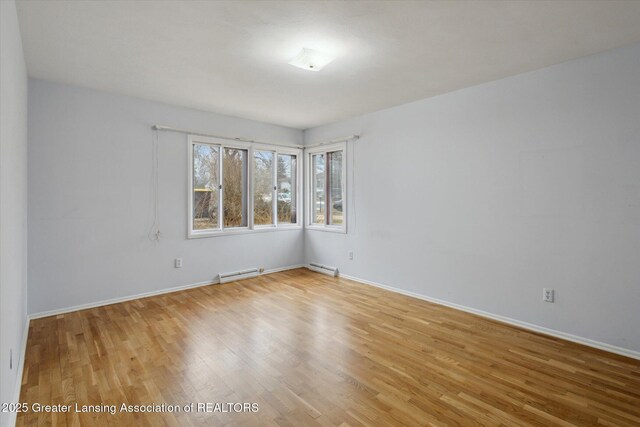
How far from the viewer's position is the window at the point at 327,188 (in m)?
5.16

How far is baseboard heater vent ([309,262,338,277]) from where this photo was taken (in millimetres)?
5125

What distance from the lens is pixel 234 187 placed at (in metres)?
4.99

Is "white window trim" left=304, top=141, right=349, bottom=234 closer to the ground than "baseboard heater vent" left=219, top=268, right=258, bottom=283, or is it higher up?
higher up

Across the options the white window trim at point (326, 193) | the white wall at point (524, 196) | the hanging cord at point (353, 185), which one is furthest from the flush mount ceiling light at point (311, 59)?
the white window trim at point (326, 193)

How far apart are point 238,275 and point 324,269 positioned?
143 cm

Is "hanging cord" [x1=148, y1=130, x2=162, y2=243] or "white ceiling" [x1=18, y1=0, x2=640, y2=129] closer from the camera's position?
"white ceiling" [x1=18, y1=0, x2=640, y2=129]

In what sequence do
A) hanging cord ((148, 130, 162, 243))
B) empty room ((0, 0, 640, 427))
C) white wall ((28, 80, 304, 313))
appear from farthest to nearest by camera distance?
hanging cord ((148, 130, 162, 243)) → white wall ((28, 80, 304, 313)) → empty room ((0, 0, 640, 427))

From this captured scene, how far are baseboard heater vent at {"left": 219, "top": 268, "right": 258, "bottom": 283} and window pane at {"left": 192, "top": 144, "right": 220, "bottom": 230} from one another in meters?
0.78

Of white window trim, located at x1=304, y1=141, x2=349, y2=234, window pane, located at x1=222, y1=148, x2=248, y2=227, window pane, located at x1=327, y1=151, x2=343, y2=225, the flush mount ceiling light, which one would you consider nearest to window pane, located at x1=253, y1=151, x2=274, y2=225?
window pane, located at x1=222, y1=148, x2=248, y2=227

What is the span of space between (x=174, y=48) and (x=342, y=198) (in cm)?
317

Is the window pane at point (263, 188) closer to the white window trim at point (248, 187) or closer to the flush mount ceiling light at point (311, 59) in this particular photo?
the white window trim at point (248, 187)

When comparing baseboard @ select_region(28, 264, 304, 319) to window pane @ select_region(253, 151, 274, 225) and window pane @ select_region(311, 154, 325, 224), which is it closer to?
window pane @ select_region(253, 151, 274, 225)

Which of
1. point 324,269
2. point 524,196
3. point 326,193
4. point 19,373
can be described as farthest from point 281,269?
point 524,196

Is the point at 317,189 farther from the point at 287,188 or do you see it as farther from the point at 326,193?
the point at 287,188
